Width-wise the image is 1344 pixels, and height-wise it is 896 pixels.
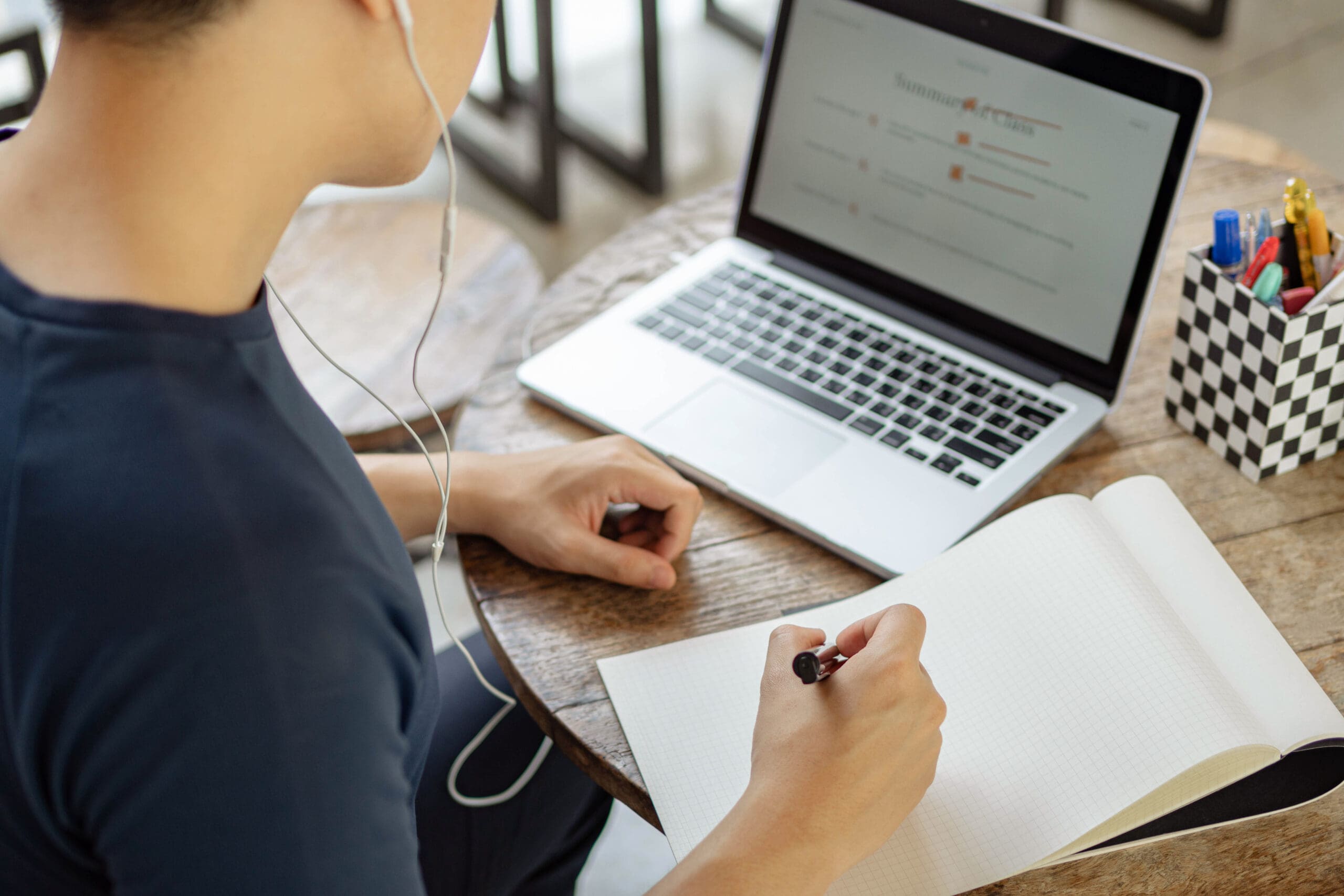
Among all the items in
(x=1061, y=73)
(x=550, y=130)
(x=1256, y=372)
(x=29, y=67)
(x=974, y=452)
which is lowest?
(x=550, y=130)

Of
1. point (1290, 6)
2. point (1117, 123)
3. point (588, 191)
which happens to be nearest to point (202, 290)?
point (1117, 123)

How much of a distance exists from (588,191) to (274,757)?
248 centimetres

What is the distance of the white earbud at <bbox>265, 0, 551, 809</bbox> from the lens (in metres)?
0.58

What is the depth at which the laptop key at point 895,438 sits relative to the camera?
3.21 ft

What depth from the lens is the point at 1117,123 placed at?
3.09ft

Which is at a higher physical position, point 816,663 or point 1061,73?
point 1061,73

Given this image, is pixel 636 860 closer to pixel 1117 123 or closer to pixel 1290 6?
pixel 1117 123

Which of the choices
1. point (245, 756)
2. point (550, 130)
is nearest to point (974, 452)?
point (245, 756)

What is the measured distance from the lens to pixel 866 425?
1.00 m

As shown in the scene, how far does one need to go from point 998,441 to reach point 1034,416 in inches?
1.9

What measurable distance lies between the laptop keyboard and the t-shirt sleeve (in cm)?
57

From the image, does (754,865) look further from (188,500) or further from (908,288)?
(908,288)

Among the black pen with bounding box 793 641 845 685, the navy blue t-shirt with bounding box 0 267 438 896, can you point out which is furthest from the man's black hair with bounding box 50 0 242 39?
the black pen with bounding box 793 641 845 685

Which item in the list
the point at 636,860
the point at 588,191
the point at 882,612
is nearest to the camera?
the point at 882,612
